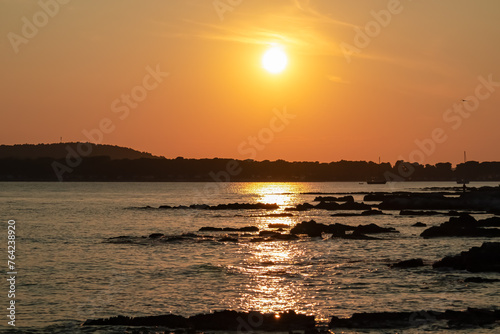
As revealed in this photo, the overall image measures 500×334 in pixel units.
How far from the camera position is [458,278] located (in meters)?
31.3

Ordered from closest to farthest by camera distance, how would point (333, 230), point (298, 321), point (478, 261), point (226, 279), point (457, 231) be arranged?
point (298, 321)
point (226, 279)
point (478, 261)
point (457, 231)
point (333, 230)

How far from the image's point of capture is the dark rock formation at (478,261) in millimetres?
33438

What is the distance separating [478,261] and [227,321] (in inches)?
670

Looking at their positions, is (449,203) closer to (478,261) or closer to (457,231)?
(457,231)

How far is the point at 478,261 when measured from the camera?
111 feet

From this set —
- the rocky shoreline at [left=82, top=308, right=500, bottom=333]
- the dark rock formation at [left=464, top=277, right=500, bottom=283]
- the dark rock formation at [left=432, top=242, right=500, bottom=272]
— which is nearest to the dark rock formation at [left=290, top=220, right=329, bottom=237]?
the dark rock formation at [left=432, top=242, right=500, bottom=272]

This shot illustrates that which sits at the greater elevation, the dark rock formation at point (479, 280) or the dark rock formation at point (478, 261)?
the dark rock formation at point (478, 261)

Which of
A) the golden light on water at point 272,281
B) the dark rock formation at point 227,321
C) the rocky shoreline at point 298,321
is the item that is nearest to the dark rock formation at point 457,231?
the golden light on water at point 272,281

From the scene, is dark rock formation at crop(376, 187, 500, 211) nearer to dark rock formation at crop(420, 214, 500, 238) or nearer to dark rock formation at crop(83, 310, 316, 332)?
dark rock formation at crop(420, 214, 500, 238)

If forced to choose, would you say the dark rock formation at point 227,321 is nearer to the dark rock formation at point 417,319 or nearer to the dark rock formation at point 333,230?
the dark rock formation at point 417,319

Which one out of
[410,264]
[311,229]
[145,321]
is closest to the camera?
[145,321]

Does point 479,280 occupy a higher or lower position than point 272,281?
higher

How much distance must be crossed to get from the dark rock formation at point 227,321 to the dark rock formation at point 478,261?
48.0ft

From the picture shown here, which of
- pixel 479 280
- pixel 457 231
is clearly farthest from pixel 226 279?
pixel 457 231
